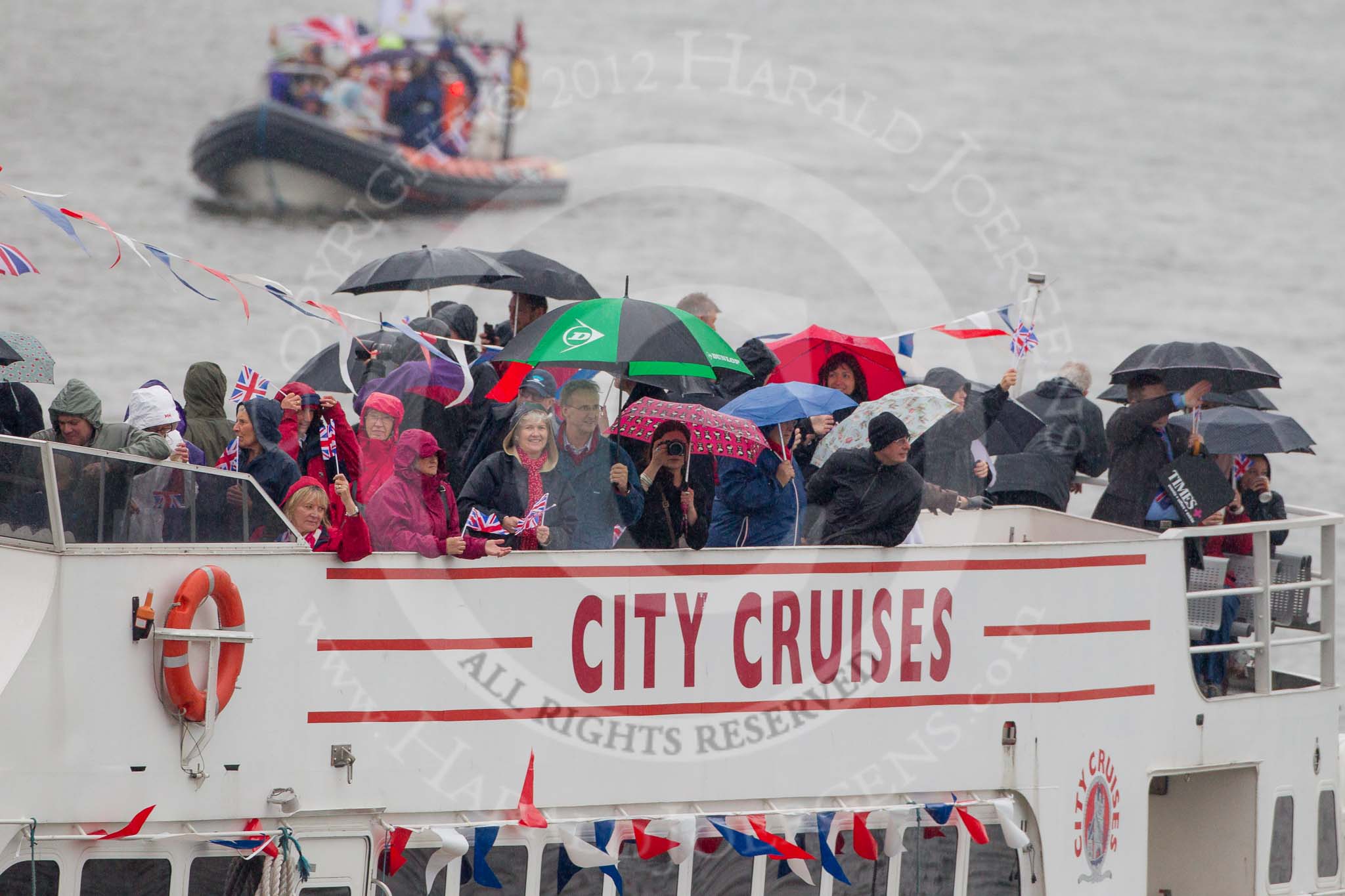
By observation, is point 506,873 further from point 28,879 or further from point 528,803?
point 28,879

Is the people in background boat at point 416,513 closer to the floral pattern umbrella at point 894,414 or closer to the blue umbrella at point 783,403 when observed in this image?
the blue umbrella at point 783,403

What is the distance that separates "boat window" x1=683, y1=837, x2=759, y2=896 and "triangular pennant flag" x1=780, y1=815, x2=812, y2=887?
0.22 m

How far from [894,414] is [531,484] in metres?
1.78

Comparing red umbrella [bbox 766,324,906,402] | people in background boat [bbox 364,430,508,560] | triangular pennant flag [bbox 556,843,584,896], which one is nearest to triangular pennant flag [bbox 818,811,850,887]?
triangular pennant flag [bbox 556,843,584,896]

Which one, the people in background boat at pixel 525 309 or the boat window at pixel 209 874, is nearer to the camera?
the boat window at pixel 209 874

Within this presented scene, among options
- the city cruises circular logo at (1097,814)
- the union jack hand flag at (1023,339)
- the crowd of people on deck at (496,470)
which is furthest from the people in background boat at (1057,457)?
the city cruises circular logo at (1097,814)

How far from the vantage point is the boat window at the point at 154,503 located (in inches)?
263

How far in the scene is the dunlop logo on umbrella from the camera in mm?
7812

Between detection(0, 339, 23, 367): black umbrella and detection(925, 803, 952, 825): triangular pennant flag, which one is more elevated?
detection(0, 339, 23, 367): black umbrella

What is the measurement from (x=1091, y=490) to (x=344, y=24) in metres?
26.3

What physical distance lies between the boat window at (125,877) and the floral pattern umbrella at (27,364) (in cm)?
234

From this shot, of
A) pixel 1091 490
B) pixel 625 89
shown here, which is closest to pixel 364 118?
pixel 625 89

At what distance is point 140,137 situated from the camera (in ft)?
153

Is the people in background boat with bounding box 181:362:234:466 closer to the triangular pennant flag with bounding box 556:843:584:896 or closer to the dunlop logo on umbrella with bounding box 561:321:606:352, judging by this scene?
the dunlop logo on umbrella with bounding box 561:321:606:352
